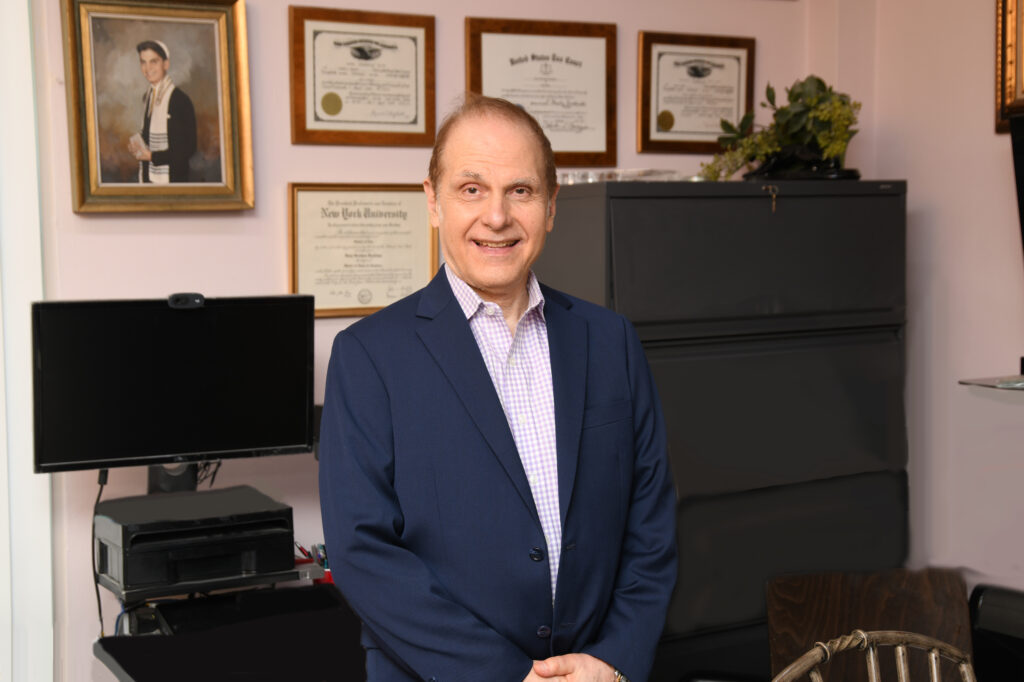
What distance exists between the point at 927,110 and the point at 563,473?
2.04 meters

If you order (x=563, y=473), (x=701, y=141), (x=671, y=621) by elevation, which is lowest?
(x=671, y=621)

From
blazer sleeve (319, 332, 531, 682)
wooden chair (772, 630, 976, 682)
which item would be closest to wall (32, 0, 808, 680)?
blazer sleeve (319, 332, 531, 682)

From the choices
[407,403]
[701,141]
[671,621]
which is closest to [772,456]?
[671,621]

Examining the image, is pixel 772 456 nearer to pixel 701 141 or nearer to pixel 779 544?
pixel 779 544

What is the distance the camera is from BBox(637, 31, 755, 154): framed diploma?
3.08 metres

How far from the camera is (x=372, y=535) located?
136cm

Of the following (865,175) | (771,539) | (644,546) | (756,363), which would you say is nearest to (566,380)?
(644,546)

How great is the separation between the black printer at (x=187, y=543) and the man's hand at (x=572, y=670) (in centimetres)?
106

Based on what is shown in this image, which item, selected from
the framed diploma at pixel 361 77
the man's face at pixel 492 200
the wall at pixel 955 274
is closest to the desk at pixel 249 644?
the man's face at pixel 492 200

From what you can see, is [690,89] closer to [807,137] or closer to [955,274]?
[807,137]

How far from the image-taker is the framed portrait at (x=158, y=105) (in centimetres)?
245

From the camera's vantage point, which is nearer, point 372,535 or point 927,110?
point 372,535

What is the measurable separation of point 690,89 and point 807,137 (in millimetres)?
575

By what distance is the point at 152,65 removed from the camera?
252 cm
